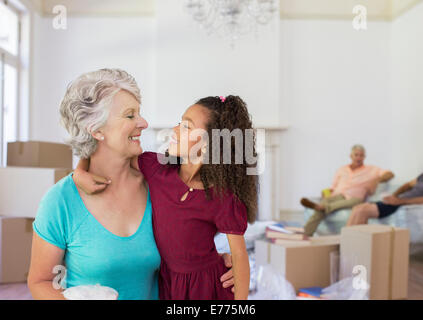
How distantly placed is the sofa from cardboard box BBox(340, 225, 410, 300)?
85 cm

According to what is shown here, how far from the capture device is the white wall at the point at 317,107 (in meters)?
3.74

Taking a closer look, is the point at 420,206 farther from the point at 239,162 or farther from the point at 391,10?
the point at 239,162

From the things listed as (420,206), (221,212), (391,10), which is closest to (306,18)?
(420,206)

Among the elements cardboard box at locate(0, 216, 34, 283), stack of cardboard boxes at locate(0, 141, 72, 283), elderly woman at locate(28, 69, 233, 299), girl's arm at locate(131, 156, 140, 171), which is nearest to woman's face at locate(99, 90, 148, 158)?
elderly woman at locate(28, 69, 233, 299)

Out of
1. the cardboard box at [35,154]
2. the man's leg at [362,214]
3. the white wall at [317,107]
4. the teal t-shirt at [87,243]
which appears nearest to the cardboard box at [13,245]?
the cardboard box at [35,154]

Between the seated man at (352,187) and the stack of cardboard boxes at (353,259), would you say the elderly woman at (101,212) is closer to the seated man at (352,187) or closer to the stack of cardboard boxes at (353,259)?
the stack of cardboard boxes at (353,259)

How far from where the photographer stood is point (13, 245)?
1584mm

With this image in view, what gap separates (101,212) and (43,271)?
0.12 meters

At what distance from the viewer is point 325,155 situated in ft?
13.0

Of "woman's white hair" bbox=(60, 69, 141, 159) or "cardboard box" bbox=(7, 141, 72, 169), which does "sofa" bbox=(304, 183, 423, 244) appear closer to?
"cardboard box" bbox=(7, 141, 72, 169)

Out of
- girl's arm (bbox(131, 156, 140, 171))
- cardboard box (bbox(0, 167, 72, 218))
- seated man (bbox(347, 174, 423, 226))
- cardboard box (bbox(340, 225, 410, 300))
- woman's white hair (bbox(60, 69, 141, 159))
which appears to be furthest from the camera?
seated man (bbox(347, 174, 423, 226))

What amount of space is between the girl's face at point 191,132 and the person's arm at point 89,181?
0.13 m

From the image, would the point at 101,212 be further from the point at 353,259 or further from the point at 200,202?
the point at 353,259

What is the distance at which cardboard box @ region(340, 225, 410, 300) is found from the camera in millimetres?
1803
